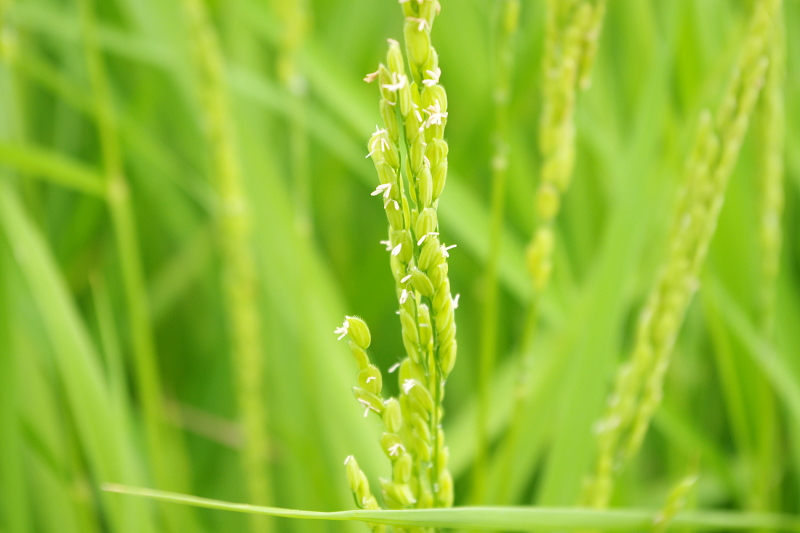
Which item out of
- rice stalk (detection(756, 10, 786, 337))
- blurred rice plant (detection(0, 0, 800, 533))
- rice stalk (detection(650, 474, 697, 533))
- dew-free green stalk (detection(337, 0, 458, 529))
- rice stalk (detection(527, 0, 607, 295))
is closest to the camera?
dew-free green stalk (detection(337, 0, 458, 529))

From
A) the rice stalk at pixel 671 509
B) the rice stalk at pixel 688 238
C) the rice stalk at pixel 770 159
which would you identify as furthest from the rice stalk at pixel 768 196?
the rice stalk at pixel 671 509

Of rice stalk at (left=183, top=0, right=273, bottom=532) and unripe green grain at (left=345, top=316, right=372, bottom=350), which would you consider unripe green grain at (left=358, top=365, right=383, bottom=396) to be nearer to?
unripe green grain at (left=345, top=316, right=372, bottom=350)

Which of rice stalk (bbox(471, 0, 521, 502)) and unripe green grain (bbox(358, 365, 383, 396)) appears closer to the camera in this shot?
unripe green grain (bbox(358, 365, 383, 396))

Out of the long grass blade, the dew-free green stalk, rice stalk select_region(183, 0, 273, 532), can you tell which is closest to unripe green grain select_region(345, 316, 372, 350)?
the dew-free green stalk

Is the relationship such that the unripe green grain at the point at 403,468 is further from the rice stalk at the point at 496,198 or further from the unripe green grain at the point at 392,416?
the rice stalk at the point at 496,198

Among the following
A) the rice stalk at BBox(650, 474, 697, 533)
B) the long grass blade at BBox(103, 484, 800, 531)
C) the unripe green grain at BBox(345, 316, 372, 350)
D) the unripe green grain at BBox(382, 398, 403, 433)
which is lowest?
the rice stalk at BBox(650, 474, 697, 533)
